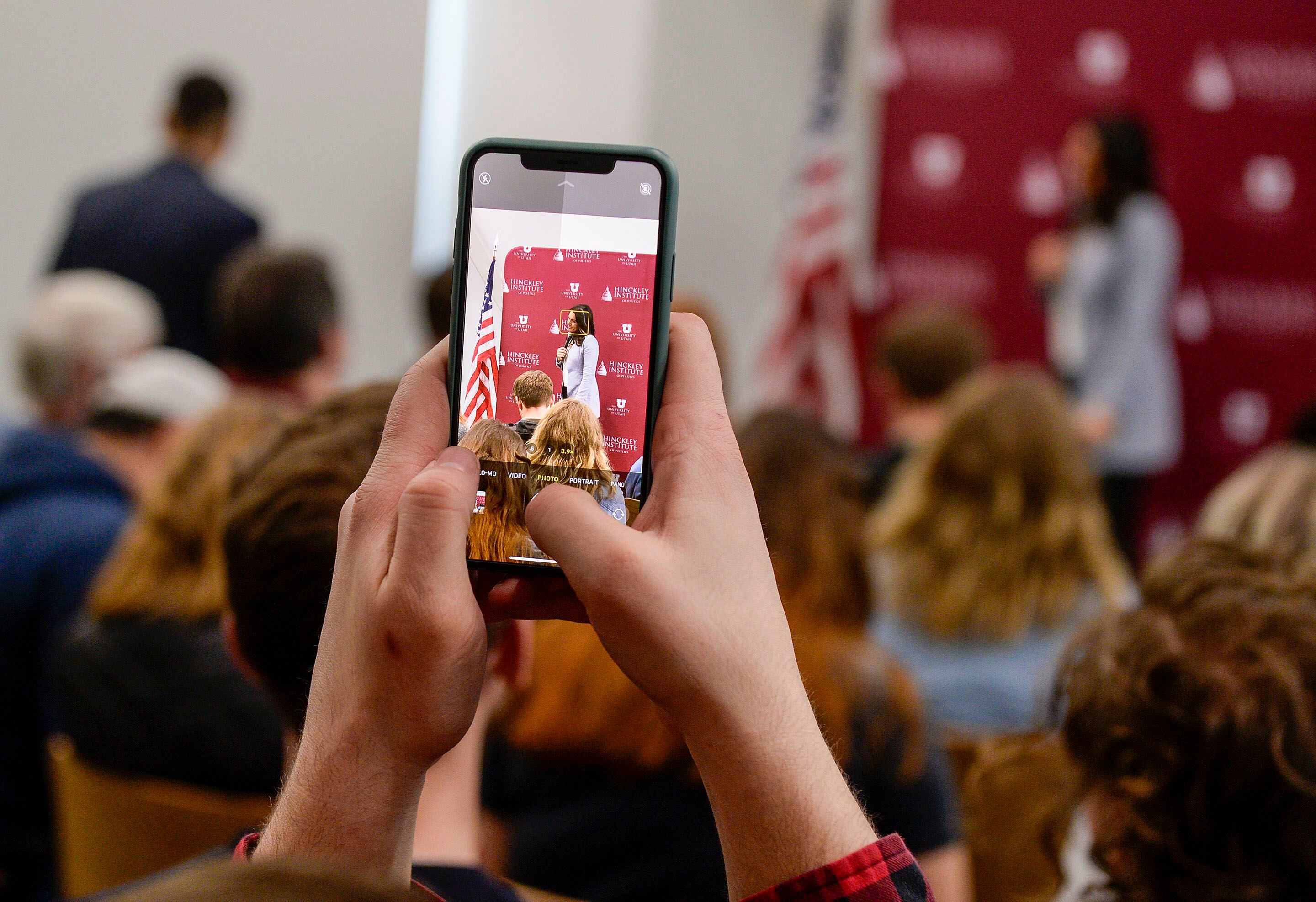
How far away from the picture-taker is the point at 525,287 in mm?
774

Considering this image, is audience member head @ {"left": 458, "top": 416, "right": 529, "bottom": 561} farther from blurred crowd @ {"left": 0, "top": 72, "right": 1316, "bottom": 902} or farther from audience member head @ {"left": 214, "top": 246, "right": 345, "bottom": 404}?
audience member head @ {"left": 214, "top": 246, "right": 345, "bottom": 404}

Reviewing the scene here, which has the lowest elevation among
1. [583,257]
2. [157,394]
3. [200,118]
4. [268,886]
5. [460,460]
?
[157,394]

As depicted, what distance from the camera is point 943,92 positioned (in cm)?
498

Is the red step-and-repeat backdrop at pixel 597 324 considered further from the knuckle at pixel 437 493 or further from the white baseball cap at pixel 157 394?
the white baseball cap at pixel 157 394

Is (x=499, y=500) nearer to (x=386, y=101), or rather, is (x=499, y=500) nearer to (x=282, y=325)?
(x=282, y=325)

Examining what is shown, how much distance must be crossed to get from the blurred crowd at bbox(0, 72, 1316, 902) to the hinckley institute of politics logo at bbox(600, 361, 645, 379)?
5 cm

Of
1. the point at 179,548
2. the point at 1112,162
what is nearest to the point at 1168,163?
the point at 1112,162

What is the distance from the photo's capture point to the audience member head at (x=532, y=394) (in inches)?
29.9

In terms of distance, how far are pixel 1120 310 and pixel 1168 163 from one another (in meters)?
0.77

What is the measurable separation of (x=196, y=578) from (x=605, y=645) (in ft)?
4.35

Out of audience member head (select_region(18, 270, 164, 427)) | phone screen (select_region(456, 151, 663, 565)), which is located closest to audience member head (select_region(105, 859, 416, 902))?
phone screen (select_region(456, 151, 663, 565))

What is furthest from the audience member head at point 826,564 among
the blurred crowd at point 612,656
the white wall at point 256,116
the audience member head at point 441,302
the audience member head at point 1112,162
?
the white wall at point 256,116

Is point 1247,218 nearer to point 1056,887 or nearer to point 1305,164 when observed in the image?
point 1305,164

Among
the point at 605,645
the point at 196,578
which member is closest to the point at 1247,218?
the point at 196,578
